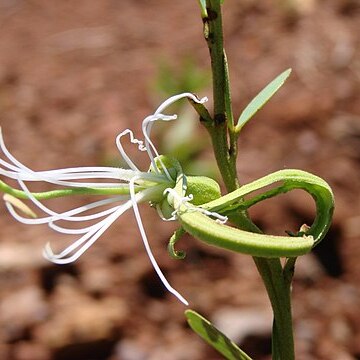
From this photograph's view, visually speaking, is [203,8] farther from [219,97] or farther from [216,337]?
[216,337]

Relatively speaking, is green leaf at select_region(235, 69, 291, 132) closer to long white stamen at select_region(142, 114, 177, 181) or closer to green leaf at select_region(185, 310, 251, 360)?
long white stamen at select_region(142, 114, 177, 181)

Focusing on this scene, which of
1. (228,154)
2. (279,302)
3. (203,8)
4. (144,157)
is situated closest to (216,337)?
(279,302)

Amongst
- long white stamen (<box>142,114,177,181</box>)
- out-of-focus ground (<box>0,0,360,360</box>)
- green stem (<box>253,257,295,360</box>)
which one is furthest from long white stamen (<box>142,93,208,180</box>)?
out-of-focus ground (<box>0,0,360,360</box>)

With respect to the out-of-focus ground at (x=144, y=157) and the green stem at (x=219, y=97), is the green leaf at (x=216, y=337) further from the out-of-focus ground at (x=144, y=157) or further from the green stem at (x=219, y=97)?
the out-of-focus ground at (x=144, y=157)

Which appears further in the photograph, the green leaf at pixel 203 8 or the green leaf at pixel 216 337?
the green leaf at pixel 216 337

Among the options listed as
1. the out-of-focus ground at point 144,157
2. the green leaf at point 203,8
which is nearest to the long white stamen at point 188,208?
the green leaf at point 203,8

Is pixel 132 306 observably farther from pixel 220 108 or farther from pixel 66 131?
pixel 220 108
